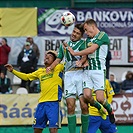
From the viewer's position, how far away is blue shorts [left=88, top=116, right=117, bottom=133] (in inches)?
533

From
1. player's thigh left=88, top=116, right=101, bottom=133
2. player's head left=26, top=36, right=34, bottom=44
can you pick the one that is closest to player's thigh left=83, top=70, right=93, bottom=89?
player's thigh left=88, top=116, right=101, bottom=133

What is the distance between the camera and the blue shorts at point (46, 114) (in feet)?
42.3

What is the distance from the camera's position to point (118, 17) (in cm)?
2141

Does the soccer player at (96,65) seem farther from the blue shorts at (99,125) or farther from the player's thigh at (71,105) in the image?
the blue shorts at (99,125)

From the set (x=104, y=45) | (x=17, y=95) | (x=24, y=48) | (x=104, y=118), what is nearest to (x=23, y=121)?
(x=17, y=95)

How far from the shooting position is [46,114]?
1301 cm

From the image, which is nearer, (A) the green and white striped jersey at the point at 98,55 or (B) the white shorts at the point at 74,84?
(A) the green and white striped jersey at the point at 98,55

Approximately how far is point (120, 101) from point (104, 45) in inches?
Result: 270

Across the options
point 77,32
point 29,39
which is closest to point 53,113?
point 77,32

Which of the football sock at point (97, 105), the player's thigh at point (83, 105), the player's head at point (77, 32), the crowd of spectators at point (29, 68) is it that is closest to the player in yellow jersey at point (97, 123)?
the football sock at point (97, 105)

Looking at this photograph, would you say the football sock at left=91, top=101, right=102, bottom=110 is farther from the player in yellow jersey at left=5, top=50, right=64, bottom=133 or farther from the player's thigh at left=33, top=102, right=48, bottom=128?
the player's thigh at left=33, top=102, right=48, bottom=128

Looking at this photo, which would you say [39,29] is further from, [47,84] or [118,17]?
[47,84]

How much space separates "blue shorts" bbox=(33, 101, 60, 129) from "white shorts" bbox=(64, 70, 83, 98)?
0.57 meters

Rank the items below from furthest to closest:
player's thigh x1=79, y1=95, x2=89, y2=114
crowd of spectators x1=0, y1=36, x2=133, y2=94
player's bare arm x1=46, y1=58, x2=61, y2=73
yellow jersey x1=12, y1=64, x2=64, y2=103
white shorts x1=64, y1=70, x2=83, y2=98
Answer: crowd of spectators x1=0, y1=36, x2=133, y2=94, yellow jersey x1=12, y1=64, x2=64, y2=103, player's bare arm x1=46, y1=58, x2=61, y2=73, white shorts x1=64, y1=70, x2=83, y2=98, player's thigh x1=79, y1=95, x2=89, y2=114
